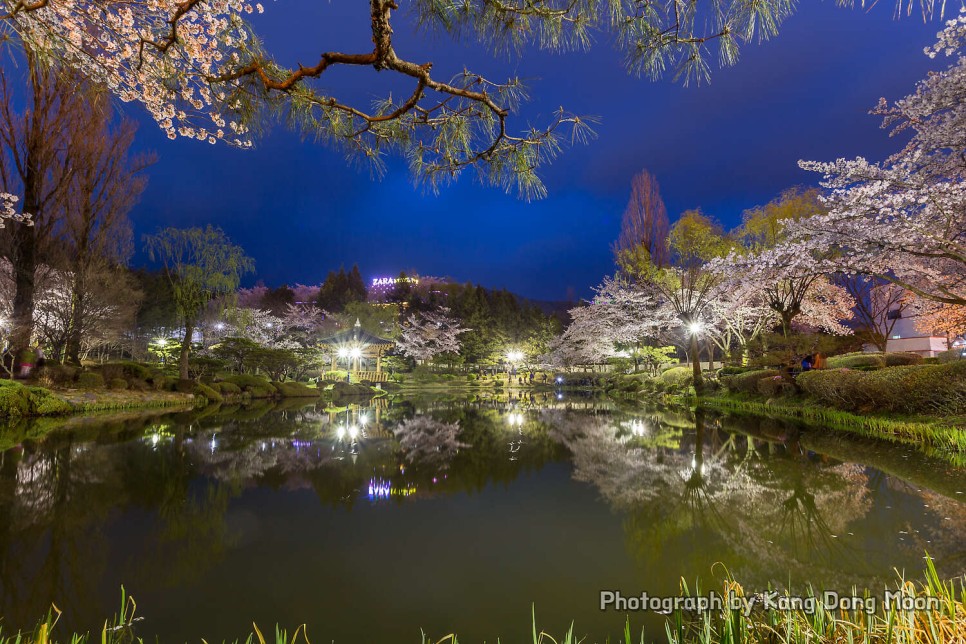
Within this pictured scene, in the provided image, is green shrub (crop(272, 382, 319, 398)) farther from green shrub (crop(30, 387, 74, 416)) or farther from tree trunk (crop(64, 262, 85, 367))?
green shrub (crop(30, 387, 74, 416))

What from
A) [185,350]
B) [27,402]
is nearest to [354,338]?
[185,350]

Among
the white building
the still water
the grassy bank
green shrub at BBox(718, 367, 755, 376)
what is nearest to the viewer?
the still water

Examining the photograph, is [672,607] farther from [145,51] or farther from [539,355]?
[539,355]

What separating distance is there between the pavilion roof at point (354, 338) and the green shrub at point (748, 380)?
56.0 ft

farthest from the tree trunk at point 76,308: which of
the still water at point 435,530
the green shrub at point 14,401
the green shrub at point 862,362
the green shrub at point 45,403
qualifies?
the green shrub at point 862,362

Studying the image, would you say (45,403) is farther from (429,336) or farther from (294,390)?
(429,336)

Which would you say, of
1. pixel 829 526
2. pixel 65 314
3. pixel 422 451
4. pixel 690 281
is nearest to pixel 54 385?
pixel 65 314

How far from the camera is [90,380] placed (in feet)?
40.5

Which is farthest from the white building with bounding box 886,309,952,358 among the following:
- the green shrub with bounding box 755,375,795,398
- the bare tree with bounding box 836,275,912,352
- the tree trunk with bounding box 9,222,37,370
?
the tree trunk with bounding box 9,222,37,370

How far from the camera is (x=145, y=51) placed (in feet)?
9.49

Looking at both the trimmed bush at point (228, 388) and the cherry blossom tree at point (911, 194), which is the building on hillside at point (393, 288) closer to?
the trimmed bush at point (228, 388)

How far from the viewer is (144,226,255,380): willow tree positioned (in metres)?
15.8

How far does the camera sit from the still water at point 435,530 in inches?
91.9

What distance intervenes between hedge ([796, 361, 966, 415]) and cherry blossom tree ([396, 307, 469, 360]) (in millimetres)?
23188
